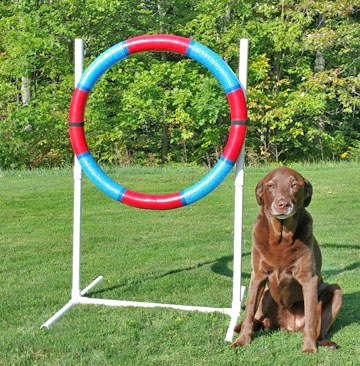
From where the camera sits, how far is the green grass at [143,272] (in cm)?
359

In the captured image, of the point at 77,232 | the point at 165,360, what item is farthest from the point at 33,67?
the point at 165,360

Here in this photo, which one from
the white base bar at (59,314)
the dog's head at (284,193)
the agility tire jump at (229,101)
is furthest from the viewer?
the agility tire jump at (229,101)

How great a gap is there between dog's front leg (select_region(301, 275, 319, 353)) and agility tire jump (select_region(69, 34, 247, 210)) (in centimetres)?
114

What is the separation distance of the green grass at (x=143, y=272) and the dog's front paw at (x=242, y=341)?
0.04 m

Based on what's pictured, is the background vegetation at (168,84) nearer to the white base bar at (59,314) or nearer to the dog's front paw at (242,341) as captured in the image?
the white base bar at (59,314)

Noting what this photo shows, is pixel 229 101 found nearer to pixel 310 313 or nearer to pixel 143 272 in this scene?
pixel 310 313

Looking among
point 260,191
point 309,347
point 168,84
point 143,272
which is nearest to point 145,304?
point 143,272

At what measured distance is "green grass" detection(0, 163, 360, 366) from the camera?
3588 millimetres

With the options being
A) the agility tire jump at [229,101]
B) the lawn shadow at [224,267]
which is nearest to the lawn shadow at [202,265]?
the lawn shadow at [224,267]

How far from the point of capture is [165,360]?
346 cm

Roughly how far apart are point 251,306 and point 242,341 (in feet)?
0.82

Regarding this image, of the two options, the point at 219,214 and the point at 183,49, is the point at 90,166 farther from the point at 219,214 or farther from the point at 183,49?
the point at 219,214

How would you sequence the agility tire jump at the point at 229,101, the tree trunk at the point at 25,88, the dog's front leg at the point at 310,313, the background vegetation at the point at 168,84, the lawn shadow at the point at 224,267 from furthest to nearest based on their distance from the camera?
the tree trunk at the point at 25,88 → the background vegetation at the point at 168,84 → the lawn shadow at the point at 224,267 → the agility tire jump at the point at 229,101 → the dog's front leg at the point at 310,313

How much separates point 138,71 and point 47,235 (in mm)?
9335
